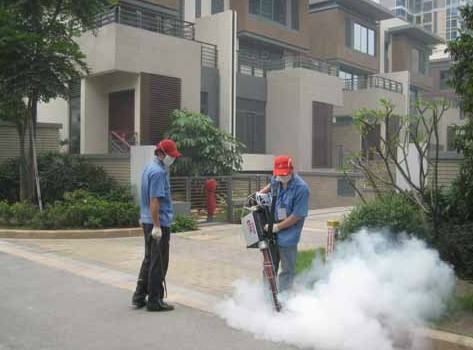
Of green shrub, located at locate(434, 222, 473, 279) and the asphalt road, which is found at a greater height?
green shrub, located at locate(434, 222, 473, 279)

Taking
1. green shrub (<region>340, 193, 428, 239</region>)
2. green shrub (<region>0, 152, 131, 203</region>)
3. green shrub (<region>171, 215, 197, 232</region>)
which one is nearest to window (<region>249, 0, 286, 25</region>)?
green shrub (<region>0, 152, 131, 203</region>)

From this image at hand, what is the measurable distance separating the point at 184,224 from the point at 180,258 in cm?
388

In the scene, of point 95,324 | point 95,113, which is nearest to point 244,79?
point 95,113

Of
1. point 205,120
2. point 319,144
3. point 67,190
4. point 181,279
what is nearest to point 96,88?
point 205,120

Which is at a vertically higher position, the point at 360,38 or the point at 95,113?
the point at 360,38

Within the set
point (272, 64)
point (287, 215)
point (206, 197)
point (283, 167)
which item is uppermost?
point (272, 64)

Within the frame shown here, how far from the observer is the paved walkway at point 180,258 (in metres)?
7.83

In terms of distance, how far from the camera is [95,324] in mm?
6277

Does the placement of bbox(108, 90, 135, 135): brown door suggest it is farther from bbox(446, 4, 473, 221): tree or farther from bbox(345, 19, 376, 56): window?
bbox(345, 19, 376, 56): window

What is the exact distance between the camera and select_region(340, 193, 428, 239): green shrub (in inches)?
308

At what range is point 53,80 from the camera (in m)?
14.8

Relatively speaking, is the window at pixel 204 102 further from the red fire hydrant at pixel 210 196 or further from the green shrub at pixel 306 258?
the green shrub at pixel 306 258

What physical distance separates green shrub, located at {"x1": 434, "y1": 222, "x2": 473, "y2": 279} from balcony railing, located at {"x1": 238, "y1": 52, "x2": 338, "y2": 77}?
18.4m

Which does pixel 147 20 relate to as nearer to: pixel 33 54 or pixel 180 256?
pixel 33 54
